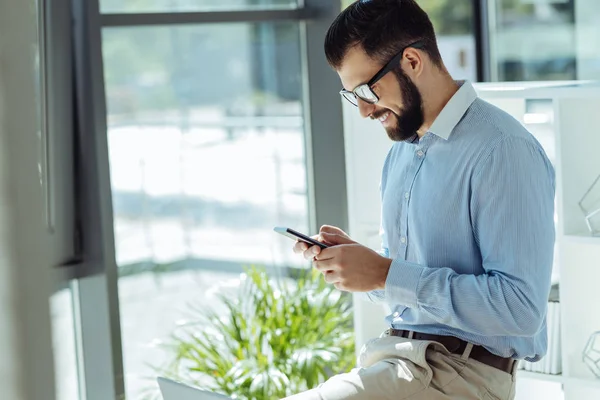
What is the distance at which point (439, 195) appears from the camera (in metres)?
1.90

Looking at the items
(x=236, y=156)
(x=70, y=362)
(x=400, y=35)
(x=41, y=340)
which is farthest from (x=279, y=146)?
(x=41, y=340)

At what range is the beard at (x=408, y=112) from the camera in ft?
6.41

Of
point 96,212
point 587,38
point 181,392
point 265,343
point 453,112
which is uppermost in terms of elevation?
point 587,38

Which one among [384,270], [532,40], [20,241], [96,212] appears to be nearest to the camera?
[20,241]

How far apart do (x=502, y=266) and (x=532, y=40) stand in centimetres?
289

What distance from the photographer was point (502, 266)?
1.73 metres

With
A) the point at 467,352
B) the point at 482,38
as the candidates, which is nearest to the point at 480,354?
the point at 467,352

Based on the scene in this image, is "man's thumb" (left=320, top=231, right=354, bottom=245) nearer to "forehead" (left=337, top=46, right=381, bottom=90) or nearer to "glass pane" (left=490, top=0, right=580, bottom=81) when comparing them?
"forehead" (left=337, top=46, right=381, bottom=90)

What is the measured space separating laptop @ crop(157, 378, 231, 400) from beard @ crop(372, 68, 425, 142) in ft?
2.43

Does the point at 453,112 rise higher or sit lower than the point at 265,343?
higher

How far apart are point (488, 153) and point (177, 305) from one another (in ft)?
6.35

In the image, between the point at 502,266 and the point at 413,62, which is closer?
the point at 502,266

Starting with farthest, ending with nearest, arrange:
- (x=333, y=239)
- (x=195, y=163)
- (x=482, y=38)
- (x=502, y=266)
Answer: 1. (x=482, y=38)
2. (x=195, y=163)
3. (x=333, y=239)
4. (x=502, y=266)

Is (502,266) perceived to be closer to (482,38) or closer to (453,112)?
(453,112)
